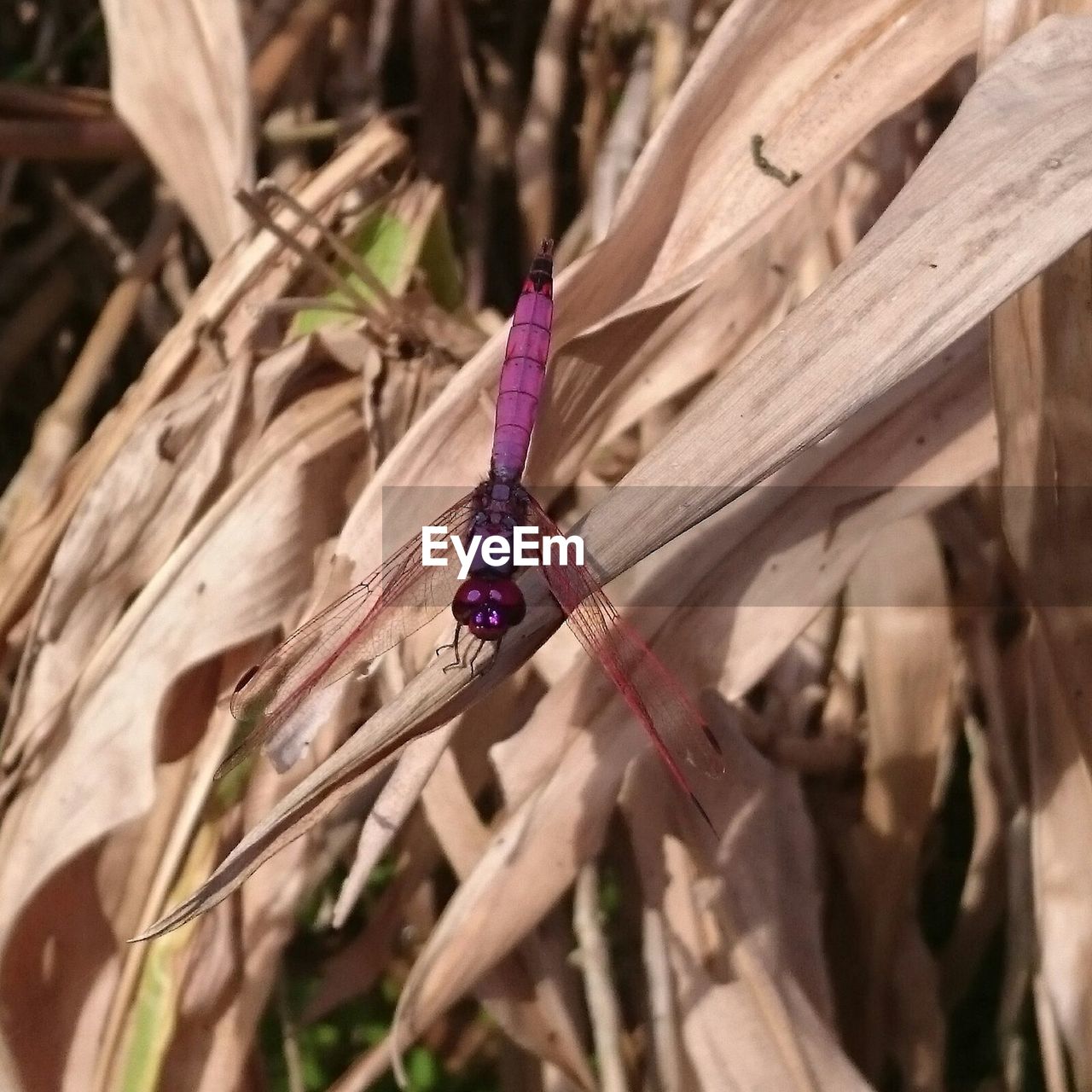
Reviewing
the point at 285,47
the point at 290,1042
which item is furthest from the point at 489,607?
the point at 285,47

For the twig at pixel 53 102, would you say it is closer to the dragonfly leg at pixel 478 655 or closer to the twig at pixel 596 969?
the dragonfly leg at pixel 478 655

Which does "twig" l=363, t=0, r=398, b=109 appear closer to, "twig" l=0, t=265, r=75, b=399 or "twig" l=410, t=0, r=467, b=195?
"twig" l=410, t=0, r=467, b=195

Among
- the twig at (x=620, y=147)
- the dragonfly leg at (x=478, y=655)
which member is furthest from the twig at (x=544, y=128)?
the dragonfly leg at (x=478, y=655)

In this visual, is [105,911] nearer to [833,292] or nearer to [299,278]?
[299,278]

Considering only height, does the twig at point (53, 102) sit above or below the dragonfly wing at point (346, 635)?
above

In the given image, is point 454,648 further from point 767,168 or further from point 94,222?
point 94,222

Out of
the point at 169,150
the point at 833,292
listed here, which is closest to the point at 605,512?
the point at 833,292
